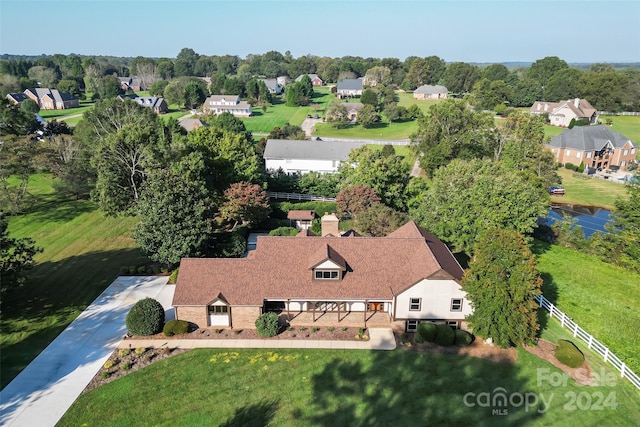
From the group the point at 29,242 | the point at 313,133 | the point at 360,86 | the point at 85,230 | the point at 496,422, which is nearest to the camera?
the point at 496,422

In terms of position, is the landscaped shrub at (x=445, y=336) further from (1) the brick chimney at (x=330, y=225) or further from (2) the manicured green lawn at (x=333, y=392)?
(1) the brick chimney at (x=330, y=225)

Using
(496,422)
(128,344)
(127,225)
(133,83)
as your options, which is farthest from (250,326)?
(133,83)

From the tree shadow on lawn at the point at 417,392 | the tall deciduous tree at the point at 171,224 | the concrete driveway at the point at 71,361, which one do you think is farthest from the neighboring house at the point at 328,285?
the tall deciduous tree at the point at 171,224

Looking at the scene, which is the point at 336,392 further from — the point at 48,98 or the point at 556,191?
the point at 48,98

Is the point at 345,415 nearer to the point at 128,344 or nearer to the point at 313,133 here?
the point at 128,344

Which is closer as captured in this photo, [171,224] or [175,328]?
[175,328]

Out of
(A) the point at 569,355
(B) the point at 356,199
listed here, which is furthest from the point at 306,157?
(A) the point at 569,355

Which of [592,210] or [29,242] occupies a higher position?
[29,242]
